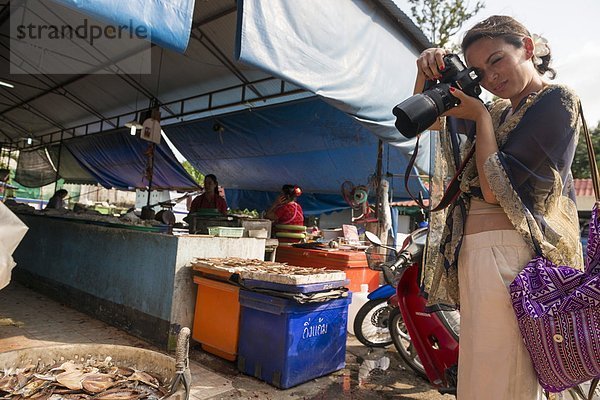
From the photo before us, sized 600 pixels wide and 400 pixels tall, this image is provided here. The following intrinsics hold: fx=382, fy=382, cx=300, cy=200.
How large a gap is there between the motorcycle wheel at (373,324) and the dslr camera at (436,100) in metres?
2.59

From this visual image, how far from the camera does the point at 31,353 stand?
1729 millimetres

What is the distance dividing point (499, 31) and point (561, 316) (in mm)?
902

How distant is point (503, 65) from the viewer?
1270mm

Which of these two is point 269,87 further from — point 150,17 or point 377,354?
point 377,354

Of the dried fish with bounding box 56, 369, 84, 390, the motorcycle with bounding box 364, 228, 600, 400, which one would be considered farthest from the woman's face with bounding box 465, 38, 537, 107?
the dried fish with bounding box 56, 369, 84, 390

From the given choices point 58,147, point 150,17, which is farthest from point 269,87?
point 58,147

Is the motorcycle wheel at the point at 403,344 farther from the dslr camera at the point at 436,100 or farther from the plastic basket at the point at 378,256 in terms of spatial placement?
the dslr camera at the point at 436,100

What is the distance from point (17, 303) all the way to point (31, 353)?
3322 millimetres

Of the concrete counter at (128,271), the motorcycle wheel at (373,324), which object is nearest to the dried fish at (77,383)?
the concrete counter at (128,271)

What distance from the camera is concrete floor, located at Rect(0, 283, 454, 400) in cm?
261

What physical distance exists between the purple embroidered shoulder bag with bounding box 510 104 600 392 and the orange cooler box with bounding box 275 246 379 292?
333 cm

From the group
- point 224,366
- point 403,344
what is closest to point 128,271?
point 224,366

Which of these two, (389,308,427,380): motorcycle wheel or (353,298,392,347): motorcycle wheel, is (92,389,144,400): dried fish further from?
(353,298,392,347): motorcycle wheel

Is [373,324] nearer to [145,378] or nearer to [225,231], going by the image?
[225,231]
